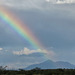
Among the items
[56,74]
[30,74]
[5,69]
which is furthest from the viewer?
[5,69]

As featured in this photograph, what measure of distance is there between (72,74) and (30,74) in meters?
9.47

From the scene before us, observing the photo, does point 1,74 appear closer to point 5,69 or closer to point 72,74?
point 5,69

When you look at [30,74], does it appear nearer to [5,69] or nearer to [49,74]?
[49,74]

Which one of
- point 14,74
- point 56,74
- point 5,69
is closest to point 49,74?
point 56,74

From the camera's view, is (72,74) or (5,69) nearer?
(72,74)

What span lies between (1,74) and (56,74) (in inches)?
517

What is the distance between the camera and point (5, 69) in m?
68.7

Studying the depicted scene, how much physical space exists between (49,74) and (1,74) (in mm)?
11243

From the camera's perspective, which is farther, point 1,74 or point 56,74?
point 1,74

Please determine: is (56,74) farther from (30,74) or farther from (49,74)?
(30,74)

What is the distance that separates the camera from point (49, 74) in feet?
181

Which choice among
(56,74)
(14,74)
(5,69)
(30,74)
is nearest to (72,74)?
(56,74)

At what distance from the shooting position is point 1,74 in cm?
5766

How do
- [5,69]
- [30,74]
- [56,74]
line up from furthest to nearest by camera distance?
1. [5,69]
2. [30,74]
3. [56,74]
